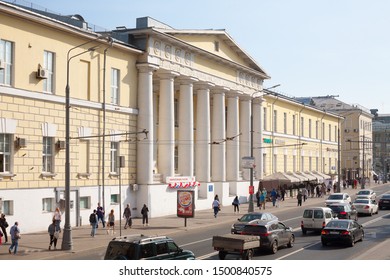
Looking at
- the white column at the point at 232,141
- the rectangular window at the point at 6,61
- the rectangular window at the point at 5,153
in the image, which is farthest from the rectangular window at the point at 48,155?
the white column at the point at 232,141

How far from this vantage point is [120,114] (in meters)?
41.4

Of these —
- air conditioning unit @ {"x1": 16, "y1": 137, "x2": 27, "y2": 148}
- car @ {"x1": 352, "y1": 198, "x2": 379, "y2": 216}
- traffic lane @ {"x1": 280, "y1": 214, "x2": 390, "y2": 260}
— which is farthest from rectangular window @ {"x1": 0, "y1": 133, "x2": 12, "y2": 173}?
car @ {"x1": 352, "y1": 198, "x2": 379, "y2": 216}

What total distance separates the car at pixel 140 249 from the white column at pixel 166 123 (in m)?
27.5

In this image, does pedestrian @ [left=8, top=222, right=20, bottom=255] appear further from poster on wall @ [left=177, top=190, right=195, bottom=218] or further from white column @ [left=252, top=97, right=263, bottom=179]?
white column @ [left=252, top=97, right=263, bottom=179]

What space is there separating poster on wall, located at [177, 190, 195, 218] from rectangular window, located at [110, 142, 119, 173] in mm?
6103

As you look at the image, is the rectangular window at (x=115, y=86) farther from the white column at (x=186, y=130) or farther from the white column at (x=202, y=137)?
the white column at (x=202, y=137)

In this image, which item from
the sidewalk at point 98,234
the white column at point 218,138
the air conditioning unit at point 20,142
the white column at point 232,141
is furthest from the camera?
the white column at point 232,141

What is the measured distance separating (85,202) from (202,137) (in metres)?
17.2

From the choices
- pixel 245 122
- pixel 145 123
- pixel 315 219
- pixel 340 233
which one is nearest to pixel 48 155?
pixel 145 123

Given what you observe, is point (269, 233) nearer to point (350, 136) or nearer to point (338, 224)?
point (338, 224)

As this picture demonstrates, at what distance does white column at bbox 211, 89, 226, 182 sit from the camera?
5512cm

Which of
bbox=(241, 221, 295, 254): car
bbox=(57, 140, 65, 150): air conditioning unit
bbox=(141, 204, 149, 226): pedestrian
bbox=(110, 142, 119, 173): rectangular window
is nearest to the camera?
bbox=(241, 221, 295, 254): car

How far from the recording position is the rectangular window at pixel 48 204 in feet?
111
